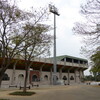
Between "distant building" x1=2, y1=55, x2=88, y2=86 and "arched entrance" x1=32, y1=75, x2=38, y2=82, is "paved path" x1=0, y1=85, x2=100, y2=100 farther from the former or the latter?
"arched entrance" x1=32, y1=75, x2=38, y2=82

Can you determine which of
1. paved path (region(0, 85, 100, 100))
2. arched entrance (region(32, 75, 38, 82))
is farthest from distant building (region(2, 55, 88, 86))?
paved path (region(0, 85, 100, 100))

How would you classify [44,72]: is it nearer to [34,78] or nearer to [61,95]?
[34,78]

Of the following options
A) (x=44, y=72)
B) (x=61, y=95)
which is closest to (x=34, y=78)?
(x=44, y=72)

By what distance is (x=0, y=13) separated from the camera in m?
11.0

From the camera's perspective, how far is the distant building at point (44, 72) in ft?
132

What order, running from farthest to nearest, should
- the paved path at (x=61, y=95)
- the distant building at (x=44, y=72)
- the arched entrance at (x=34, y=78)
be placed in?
the arched entrance at (x=34, y=78) → the distant building at (x=44, y=72) → the paved path at (x=61, y=95)

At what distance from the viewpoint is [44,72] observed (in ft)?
158

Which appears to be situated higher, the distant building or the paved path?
the distant building

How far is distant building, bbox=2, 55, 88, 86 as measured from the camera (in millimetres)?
40184

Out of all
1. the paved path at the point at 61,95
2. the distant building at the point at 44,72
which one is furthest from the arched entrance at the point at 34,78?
the paved path at the point at 61,95

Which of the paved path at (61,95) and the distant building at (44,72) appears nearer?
the paved path at (61,95)

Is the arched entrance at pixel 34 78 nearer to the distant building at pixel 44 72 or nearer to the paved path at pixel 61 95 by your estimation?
the distant building at pixel 44 72

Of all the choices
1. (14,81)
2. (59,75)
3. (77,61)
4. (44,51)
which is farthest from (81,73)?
(44,51)

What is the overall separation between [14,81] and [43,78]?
1054 centimetres
